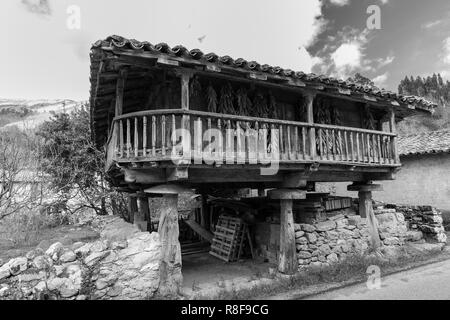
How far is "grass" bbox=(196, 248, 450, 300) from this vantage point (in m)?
5.29

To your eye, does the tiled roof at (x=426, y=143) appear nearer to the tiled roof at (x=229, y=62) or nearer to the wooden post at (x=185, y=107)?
the tiled roof at (x=229, y=62)

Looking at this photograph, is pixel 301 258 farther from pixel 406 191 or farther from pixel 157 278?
pixel 406 191

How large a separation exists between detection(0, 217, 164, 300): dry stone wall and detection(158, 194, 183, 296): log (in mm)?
131

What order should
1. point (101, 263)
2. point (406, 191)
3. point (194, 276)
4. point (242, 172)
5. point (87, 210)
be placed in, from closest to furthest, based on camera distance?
point (101, 263) < point (242, 172) < point (194, 276) < point (406, 191) < point (87, 210)

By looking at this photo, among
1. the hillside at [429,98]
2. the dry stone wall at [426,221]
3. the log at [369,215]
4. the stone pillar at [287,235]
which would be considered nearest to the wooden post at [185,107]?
the stone pillar at [287,235]

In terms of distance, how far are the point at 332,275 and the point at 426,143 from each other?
9746 millimetres

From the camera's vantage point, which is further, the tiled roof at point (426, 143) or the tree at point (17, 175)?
the tiled roof at point (426, 143)

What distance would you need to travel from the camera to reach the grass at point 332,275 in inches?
208

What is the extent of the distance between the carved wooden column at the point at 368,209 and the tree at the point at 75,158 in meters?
11.0

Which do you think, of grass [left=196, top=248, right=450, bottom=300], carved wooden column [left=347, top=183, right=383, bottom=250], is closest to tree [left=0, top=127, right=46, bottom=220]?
grass [left=196, top=248, right=450, bottom=300]

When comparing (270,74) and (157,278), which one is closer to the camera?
(157,278)

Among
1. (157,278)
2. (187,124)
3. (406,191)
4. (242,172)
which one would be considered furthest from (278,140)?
(406,191)

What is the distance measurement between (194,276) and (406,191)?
10.9m

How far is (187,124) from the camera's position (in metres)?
4.92
